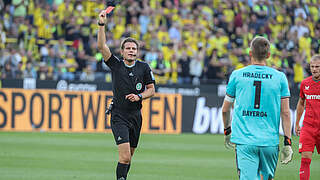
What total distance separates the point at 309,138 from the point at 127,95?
2988 millimetres

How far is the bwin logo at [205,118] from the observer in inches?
877

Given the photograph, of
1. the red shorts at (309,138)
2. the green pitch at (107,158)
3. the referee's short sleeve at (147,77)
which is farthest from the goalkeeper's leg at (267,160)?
the green pitch at (107,158)

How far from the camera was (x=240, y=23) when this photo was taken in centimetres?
2650

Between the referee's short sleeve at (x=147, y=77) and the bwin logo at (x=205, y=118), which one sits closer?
the referee's short sleeve at (x=147, y=77)

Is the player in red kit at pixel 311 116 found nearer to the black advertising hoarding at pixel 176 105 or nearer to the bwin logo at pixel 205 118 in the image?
the black advertising hoarding at pixel 176 105

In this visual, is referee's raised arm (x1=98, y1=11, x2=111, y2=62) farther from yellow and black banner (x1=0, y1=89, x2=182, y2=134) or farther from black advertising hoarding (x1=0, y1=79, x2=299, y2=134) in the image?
black advertising hoarding (x1=0, y1=79, x2=299, y2=134)

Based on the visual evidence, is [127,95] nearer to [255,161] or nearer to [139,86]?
[139,86]

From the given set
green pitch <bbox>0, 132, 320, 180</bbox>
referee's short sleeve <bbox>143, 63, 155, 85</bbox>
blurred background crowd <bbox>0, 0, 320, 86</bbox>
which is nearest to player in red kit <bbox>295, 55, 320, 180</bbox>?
green pitch <bbox>0, 132, 320, 180</bbox>

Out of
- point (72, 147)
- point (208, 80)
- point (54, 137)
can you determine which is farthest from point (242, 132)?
point (208, 80)

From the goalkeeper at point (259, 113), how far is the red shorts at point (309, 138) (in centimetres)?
317

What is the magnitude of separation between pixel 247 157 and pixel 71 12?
19.2m

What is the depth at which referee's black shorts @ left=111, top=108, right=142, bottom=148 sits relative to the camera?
914cm

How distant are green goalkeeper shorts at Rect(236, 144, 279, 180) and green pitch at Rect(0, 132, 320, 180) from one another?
16.5ft

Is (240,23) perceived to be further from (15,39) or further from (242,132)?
(242,132)
